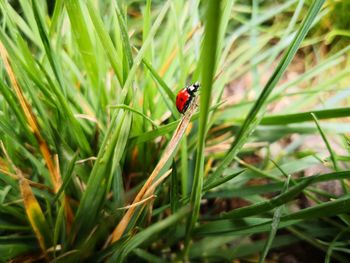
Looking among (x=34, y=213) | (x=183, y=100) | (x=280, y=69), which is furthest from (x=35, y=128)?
(x=280, y=69)

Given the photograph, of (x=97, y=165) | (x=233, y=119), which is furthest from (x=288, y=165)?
(x=97, y=165)

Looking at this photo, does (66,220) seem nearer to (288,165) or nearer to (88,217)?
(88,217)

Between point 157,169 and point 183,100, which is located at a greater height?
point 183,100

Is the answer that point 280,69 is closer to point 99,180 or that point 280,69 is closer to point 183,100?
point 183,100

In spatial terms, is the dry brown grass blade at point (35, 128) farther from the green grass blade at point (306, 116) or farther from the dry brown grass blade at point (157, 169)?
the green grass blade at point (306, 116)

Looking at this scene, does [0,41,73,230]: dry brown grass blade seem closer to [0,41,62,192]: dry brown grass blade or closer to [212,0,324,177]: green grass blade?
[0,41,62,192]: dry brown grass blade

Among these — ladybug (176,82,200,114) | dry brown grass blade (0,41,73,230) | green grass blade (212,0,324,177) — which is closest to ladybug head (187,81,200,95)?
ladybug (176,82,200,114)

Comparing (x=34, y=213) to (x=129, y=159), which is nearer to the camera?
(x=34, y=213)

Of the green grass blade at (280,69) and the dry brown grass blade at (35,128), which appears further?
the dry brown grass blade at (35,128)

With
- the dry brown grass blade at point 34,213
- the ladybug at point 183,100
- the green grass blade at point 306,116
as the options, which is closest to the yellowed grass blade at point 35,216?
the dry brown grass blade at point 34,213
